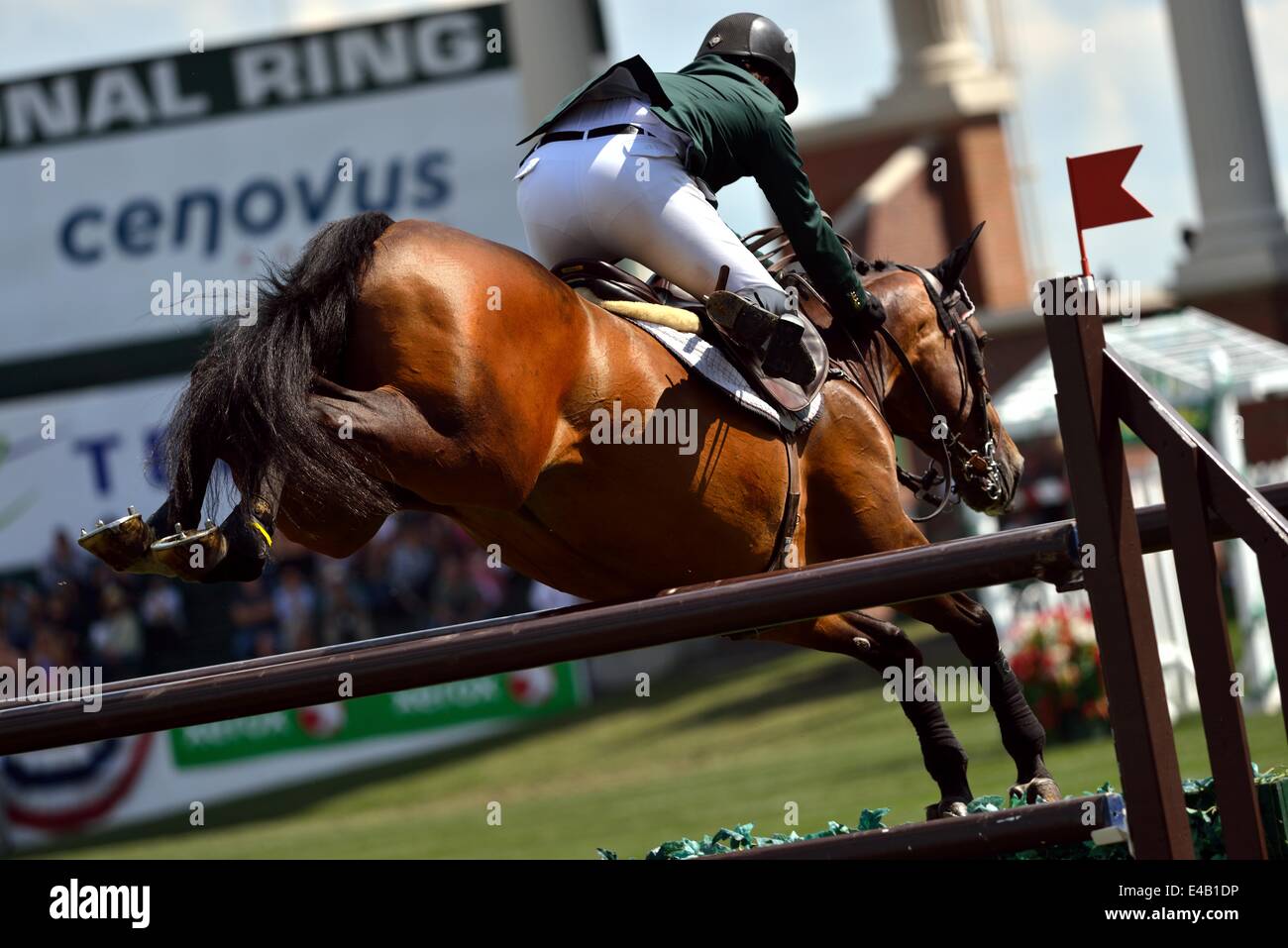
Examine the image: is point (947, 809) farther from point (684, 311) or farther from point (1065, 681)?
point (1065, 681)

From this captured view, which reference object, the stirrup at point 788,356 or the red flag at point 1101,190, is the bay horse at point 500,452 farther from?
the red flag at point 1101,190

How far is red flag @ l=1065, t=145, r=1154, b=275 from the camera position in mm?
3746

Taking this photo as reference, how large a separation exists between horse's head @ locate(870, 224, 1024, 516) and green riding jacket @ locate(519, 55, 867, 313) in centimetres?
66

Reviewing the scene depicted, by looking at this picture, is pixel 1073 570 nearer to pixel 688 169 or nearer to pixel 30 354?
pixel 688 169

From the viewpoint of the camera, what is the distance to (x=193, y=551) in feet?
11.9

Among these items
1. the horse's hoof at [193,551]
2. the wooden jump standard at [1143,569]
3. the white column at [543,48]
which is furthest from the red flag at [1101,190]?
the white column at [543,48]

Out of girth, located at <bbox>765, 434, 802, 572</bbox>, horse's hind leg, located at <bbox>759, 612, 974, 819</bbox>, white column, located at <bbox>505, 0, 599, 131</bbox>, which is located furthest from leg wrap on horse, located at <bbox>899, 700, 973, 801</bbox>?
white column, located at <bbox>505, 0, 599, 131</bbox>

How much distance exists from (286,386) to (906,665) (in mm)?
2087

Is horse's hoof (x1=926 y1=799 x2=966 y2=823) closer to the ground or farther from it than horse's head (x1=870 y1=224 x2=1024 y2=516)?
closer to the ground

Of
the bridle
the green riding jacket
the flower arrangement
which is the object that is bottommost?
the flower arrangement

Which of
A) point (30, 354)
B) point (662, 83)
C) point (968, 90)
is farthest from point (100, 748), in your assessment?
point (662, 83)

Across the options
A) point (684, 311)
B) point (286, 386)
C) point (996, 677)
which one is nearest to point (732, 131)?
point (684, 311)

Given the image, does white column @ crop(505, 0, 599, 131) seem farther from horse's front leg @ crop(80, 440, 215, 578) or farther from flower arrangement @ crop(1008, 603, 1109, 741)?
horse's front leg @ crop(80, 440, 215, 578)

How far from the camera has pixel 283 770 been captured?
60.6ft
